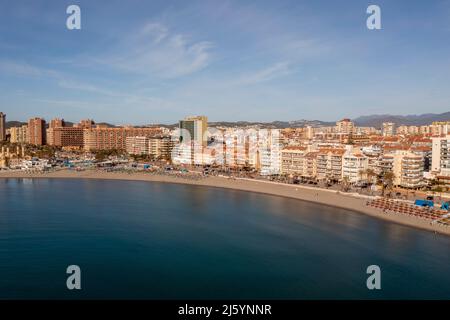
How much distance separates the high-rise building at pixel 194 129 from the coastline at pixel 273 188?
18247 mm

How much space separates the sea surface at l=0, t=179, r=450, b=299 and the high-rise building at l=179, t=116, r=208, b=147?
1173 inches

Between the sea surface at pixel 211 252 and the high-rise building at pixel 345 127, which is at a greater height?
the high-rise building at pixel 345 127

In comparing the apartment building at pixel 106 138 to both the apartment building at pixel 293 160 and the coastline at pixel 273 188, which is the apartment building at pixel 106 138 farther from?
the apartment building at pixel 293 160

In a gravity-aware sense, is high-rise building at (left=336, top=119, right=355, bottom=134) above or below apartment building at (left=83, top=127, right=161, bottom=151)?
above

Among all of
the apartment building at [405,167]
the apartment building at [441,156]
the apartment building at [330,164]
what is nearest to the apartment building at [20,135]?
the apartment building at [330,164]

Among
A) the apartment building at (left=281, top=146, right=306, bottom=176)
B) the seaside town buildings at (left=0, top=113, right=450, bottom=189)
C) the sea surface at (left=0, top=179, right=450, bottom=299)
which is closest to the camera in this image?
the sea surface at (left=0, top=179, right=450, bottom=299)

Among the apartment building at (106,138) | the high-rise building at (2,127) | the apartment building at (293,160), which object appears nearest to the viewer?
the apartment building at (293,160)

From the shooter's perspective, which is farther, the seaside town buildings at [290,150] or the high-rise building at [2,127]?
the high-rise building at [2,127]

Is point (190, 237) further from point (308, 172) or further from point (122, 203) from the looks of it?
point (308, 172)

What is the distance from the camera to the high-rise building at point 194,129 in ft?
155

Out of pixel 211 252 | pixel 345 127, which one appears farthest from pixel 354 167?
pixel 345 127

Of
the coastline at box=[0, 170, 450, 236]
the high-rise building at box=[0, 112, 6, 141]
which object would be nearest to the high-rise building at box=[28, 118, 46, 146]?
the high-rise building at box=[0, 112, 6, 141]

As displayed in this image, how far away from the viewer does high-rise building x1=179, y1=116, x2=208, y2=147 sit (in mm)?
47291

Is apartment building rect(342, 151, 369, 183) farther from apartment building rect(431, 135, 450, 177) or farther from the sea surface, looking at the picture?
the sea surface
